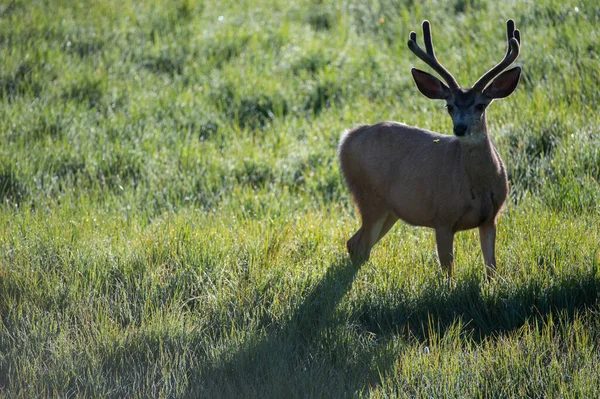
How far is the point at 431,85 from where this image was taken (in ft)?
22.3

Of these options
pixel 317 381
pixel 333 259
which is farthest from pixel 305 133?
pixel 317 381

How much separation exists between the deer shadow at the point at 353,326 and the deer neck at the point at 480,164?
29.4 inches

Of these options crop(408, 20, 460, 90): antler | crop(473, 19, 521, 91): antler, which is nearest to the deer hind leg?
crop(408, 20, 460, 90): antler

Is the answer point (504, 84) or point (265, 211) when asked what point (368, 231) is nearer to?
point (265, 211)

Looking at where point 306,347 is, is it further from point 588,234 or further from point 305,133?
point 305,133

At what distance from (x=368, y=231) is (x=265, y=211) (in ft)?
4.87

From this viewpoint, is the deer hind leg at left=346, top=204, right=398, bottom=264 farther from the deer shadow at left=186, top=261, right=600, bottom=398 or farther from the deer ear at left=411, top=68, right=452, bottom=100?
the deer ear at left=411, top=68, right=452, bottom=100

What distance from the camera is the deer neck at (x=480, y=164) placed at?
6348 mm

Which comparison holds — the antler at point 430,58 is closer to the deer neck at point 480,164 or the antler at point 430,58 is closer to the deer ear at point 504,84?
the deer ear at point 504,84

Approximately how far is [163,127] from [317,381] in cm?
575

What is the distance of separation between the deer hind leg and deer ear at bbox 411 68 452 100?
3.36ft

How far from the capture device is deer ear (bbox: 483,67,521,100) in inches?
251

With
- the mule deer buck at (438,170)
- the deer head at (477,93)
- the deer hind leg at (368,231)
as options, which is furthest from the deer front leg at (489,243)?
the deer hind leg at (368,231)

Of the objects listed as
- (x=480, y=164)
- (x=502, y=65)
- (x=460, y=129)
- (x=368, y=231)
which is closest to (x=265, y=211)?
(x=368, y=231)
